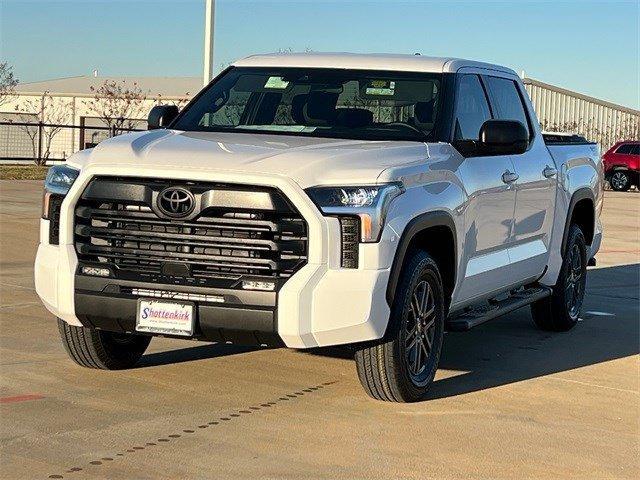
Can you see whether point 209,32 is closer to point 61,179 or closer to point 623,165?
point 61,179

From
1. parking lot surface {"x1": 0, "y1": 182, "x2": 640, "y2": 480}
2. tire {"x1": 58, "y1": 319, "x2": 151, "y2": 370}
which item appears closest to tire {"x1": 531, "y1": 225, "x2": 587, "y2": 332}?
parking lot surface {"x1": 0, "y1": 182, "x2": 640, "y2": 480}

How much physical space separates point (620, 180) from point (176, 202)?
39063 millimetres

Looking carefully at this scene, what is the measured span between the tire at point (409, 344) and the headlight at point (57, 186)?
1.83 metres

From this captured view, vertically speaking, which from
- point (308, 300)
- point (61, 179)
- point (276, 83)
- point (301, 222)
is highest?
point (276, 83)

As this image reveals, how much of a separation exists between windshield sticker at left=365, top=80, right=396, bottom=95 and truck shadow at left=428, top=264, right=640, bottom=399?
6.07ft

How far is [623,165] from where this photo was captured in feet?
144

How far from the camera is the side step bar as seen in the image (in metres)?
7.84

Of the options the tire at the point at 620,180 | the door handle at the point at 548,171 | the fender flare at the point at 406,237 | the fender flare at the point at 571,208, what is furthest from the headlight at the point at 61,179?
the tire at the point at 620,180

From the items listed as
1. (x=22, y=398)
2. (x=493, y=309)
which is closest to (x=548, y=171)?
(x=493, y=309)

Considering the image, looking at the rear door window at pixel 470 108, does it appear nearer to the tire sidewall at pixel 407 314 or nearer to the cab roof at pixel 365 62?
the cab roof at pixel 365 62

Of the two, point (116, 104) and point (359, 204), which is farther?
point (116, 104)

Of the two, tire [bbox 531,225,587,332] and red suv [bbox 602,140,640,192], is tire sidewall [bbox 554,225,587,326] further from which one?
red suv [bbox 602,140,640,192]

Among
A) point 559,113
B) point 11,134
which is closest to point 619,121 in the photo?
point 559,113

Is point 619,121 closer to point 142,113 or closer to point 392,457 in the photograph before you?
point 142,113
